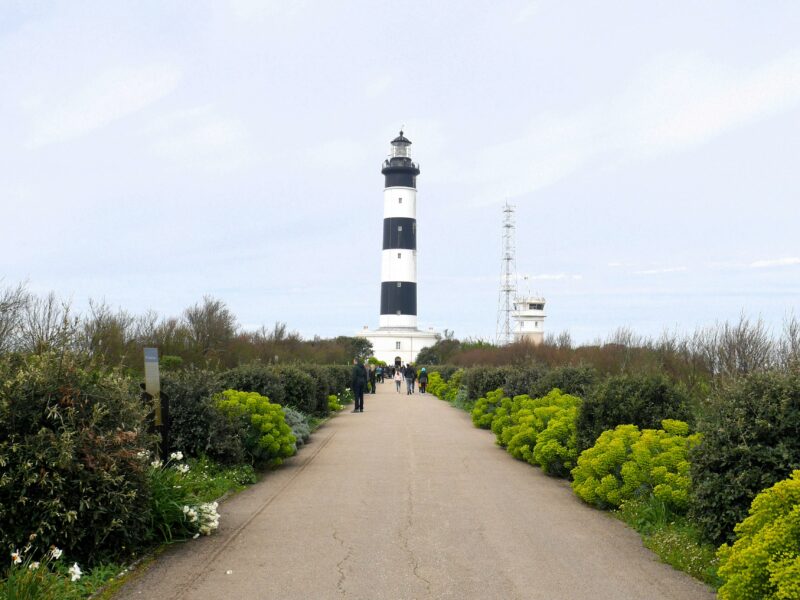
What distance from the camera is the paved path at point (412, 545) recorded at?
6645 mm

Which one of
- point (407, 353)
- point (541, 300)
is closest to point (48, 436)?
point (407, 353)

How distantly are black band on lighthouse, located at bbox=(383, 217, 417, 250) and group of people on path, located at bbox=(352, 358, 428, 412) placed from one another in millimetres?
11056

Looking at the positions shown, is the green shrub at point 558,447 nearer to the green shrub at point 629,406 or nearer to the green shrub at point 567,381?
the green shrub at point 629,406

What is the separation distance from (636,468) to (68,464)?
6.44m

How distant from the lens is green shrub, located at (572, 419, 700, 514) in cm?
926

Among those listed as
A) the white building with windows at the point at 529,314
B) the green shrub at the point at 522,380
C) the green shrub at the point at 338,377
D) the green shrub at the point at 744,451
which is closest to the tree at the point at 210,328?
the green shrub at the point at 338,377

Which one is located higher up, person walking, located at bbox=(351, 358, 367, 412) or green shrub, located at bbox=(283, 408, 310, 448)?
person walking, located at bbox=(351, 358, 367, 412)

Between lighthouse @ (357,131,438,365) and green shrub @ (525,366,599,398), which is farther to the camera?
lighthouse @ (357,131,438,365)

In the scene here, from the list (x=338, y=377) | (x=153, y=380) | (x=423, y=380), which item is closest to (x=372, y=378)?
(x=423, y=380)

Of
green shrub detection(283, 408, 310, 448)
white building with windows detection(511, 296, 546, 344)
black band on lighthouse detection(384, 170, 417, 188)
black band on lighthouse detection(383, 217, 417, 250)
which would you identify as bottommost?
green shrub detection(283, 408, 310, 448)

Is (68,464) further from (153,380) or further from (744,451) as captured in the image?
(744,451)

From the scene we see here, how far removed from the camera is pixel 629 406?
39.6 ft

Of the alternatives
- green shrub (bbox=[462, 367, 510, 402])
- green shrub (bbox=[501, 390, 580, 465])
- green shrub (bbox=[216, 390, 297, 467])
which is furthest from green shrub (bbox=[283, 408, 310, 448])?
green shrub (bbox=[462, 367, 510, 402])

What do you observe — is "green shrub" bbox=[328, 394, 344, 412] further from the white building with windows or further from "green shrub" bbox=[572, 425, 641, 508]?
the white building with windows
